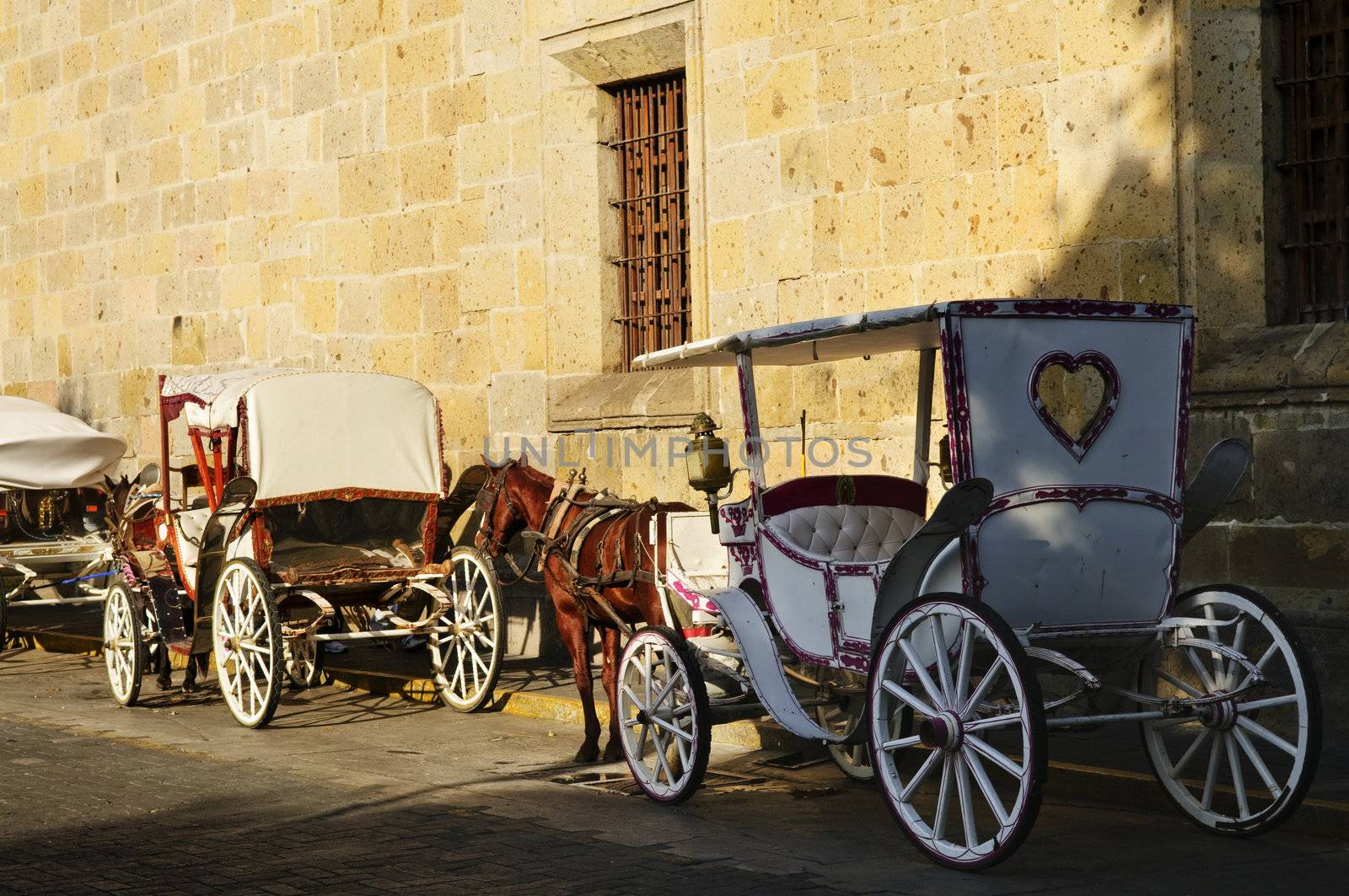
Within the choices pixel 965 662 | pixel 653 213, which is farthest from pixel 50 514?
pixel 965 662

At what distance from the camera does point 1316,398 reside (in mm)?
9055

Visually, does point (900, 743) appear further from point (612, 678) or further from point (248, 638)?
point (248, 638)

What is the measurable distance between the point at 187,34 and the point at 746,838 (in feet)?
42.4

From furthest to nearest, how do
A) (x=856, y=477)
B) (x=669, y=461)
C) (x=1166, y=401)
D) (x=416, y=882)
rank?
(x=669, y=461) < (x=856, y=477) < (x=1166, y=401) < (x=416, y=882)

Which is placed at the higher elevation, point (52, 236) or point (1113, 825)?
point (52, 236)

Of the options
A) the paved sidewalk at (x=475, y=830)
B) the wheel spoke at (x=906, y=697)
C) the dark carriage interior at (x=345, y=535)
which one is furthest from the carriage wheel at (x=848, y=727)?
the dark carriage interior at (x=345, y=535)

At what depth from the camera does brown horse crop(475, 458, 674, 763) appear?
8.80 meters

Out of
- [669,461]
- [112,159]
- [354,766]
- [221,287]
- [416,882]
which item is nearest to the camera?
[416,882]

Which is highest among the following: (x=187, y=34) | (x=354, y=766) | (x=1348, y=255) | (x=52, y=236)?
(x=187, y=34)

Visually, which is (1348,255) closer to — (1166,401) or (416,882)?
(1166,401)

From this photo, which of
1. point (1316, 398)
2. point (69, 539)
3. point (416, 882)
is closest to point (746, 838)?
point (416, 882)

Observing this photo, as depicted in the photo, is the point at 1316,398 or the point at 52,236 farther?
the point at 52,236

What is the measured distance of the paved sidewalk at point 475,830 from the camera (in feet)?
20.6

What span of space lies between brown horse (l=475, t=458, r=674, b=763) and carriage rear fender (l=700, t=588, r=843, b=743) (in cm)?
101
